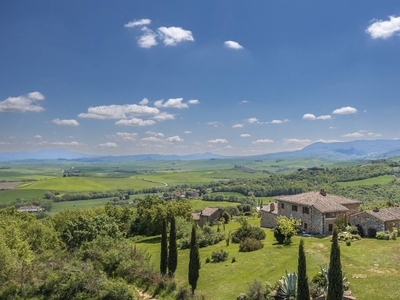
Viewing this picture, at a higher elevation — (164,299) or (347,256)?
(347,256)

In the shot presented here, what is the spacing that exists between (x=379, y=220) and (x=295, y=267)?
1669 centimetres

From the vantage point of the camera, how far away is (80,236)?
40.6 m

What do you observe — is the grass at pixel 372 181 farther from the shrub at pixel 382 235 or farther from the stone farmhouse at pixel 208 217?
the shrub at pixel 382 235

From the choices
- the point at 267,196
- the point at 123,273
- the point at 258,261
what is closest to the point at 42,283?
the point at 123,273

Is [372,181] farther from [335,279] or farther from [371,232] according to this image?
[335,279]

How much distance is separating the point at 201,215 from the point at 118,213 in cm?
1977

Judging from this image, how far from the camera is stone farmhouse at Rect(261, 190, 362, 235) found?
42.6 metres

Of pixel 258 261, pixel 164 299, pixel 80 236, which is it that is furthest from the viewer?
pixel 80 236

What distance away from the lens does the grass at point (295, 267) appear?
76.3 ft

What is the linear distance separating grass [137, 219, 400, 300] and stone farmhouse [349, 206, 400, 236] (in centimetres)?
349

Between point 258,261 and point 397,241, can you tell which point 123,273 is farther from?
point 397,241

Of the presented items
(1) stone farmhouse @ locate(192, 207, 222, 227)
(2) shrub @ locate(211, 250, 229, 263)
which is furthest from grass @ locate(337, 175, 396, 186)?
(2) shrub @ locate(211, 250, 229, 263)

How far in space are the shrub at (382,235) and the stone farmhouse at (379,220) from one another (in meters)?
1.22

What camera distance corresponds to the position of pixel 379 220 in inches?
1496
